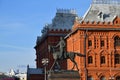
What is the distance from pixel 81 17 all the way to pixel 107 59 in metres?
9.98

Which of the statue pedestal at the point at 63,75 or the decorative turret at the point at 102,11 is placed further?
the decorative turret at the point at 102,11

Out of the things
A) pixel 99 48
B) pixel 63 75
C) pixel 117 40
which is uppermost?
pixel 117 40

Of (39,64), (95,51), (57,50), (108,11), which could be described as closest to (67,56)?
(57,50)

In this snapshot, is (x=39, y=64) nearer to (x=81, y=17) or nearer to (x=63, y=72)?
(x=81, y=17)

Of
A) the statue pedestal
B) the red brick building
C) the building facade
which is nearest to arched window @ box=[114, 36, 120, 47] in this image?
the building facade

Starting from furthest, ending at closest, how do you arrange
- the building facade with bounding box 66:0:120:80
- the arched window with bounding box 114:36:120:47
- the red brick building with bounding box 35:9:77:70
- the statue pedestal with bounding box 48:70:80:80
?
the red brick building with bounding box 35:9:77:70 < the arched window with bounding box 114:36:120:47 < the building facade with bounding box 66:0:120:80 < the statue pedestal with bounding box 48:70:80:80

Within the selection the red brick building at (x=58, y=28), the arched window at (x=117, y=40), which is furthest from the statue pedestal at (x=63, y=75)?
the red brick building at (x=58, y=28)

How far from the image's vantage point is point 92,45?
80.4 m

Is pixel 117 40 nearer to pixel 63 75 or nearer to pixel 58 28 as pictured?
pixel 58 28

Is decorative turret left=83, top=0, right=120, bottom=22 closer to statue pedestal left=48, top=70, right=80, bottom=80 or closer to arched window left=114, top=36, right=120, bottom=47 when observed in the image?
arched window left=114, top=36, right=120, bottom=47

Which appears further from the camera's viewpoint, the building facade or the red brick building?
the red brick building

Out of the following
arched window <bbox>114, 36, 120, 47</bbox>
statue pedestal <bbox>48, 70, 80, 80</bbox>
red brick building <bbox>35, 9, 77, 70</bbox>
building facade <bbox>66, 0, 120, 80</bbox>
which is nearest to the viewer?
statue pedestal <bbox>48, 70, 80, 80</bbox>

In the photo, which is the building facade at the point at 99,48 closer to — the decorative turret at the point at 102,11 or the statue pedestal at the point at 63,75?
the decorative turret at the point at 102,11

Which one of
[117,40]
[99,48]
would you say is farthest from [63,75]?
[117,40]
